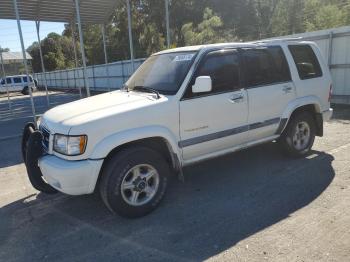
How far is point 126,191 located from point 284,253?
187 centimetres

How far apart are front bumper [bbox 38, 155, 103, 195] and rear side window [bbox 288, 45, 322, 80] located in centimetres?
365

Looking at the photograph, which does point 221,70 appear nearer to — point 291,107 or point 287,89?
point 287,89

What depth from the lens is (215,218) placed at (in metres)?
4.10

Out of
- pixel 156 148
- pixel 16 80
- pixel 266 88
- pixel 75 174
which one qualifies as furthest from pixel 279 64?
pixel 16 80

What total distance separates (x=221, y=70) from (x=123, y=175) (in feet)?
6.51

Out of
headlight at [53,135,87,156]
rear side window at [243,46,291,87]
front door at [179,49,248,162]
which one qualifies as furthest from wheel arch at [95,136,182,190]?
rear side window at [243,46,291,87]

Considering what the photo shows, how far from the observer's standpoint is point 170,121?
14.0ft

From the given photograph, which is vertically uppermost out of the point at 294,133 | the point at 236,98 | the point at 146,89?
the point at 146,89

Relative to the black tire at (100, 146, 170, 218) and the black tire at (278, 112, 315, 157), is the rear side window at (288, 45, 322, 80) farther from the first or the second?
the black tire at (100, 146, 170, 218)

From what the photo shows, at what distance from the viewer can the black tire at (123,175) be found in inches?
155

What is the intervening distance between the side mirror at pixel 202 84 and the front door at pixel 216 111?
0.42 feet

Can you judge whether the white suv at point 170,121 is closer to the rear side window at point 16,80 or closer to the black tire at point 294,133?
the black tire at point 294,133

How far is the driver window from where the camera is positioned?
15.3 ft

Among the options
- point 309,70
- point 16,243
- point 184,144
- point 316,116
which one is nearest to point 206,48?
point 184,144
